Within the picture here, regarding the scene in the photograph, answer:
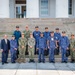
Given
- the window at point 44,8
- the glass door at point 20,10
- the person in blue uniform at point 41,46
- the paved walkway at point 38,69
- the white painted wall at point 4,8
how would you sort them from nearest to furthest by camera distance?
the paved walkway at point 38,69, the person in blue uniform at point 41,46, the white painted wall at point 4,8, the window at point 44,8, the glass door at point 20,10

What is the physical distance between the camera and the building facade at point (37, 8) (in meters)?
31.1

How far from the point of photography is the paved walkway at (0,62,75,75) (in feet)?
38.2

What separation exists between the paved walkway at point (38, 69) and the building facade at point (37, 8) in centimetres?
1757

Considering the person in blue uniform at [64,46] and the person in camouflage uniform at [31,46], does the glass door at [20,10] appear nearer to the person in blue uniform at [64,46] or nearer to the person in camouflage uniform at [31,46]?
the person in camouflage uniform at [31,46]

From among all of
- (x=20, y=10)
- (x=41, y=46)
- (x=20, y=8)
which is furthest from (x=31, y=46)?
(x=20, y=8)

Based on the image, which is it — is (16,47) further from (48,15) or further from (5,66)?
(48,15)

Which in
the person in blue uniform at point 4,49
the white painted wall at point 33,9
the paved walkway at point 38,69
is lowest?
the paved walkway at point 38,69

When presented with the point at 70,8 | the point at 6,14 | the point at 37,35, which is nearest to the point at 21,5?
the point at 6,14

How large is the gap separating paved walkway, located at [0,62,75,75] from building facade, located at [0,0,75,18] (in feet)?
57.6

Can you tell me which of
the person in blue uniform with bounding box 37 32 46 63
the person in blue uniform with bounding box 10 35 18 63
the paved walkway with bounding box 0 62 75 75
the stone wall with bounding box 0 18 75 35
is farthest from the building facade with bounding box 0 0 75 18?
the paved walkway with bounding box 0 62 75 75

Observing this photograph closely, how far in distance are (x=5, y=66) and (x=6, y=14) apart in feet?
61.1

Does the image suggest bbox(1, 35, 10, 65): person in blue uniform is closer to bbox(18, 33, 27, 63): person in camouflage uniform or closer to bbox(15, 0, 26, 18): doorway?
bbox(18, 33, 27, 63): person in camouflage uniform

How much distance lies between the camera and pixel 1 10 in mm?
31578

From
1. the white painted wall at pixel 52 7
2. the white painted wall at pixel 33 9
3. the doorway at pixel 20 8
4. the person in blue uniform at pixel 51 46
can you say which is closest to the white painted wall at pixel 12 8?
the doorway at pixel 20 8
